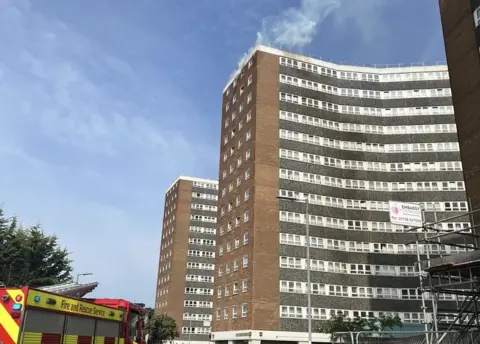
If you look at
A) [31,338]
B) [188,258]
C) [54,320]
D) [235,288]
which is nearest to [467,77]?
[54,320]

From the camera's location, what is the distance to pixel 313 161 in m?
66.4

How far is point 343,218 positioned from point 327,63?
24648 mm

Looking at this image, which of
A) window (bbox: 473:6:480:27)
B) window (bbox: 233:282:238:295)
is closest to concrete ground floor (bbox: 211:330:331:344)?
window (bbox: 233:282:238:295)

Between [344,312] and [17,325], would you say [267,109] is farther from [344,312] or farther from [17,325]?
[17,325]

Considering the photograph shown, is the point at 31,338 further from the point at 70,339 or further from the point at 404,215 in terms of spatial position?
the point at 404,215

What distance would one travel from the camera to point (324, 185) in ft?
215

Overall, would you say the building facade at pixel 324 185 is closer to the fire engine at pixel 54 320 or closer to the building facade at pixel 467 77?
the building facade at pixel 467 77

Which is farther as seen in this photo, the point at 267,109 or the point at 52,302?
the point at 267,109

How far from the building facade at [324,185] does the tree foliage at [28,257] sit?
74.1ft

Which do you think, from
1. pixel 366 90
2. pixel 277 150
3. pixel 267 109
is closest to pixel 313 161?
pixel 277 150

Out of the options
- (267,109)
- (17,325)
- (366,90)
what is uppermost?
(366,90)

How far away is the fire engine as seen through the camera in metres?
10.9

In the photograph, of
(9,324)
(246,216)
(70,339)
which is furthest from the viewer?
(246,216)

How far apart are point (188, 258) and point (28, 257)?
5818 centimetres
